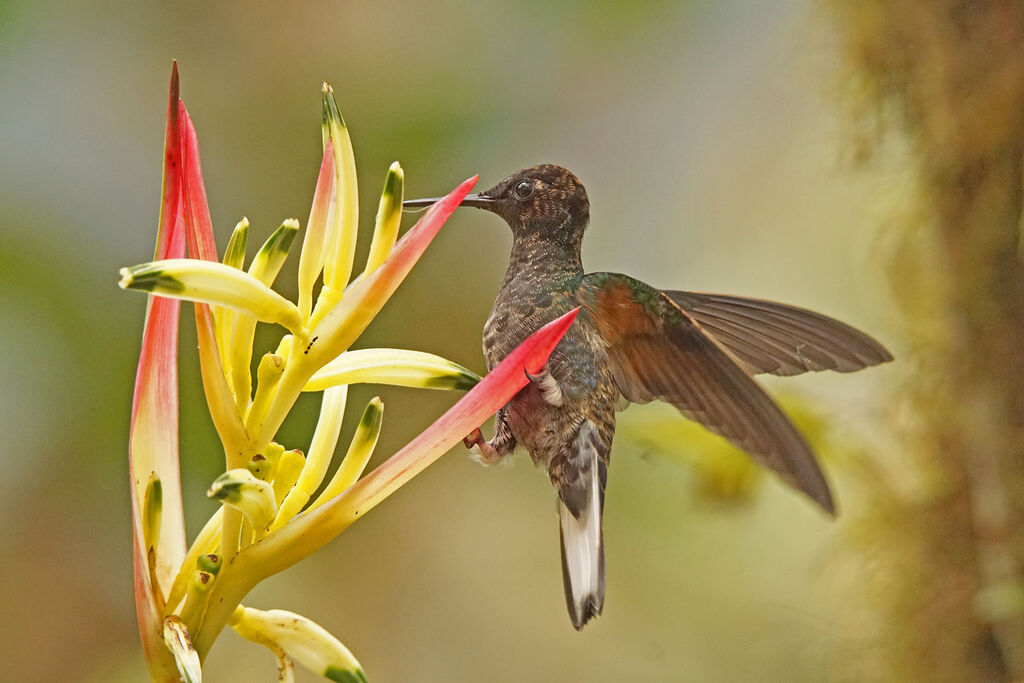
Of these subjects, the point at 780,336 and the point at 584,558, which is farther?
the point at 780,336

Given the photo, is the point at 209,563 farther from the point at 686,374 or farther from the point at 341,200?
the point at 686,374

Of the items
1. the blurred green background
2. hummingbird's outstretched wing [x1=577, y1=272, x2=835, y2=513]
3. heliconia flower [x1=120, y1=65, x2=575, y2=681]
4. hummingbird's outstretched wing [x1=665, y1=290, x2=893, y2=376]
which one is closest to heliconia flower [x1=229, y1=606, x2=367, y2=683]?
heliconia flower [x1=120, y1=65, x2=575, y2=681]

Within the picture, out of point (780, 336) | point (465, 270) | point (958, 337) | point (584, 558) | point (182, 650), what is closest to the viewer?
point (182, 650)

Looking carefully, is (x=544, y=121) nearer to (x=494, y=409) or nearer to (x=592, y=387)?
(x=592, y=387)

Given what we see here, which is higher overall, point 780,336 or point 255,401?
point 780,336

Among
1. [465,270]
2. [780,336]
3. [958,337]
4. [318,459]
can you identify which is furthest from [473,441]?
[465,270]

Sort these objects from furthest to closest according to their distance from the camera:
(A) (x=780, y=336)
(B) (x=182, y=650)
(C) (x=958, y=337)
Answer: (C) (x=958, y=337)
(A) (x=780, y=336)
(B) (x=182, y=650)

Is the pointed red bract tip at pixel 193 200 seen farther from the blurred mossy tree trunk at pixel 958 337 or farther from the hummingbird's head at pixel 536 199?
the blurred mossy tree trunk at pixel 958 337

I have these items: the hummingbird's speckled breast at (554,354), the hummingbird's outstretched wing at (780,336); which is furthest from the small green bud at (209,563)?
the hummingbird's outstretched wing at (780,336)
